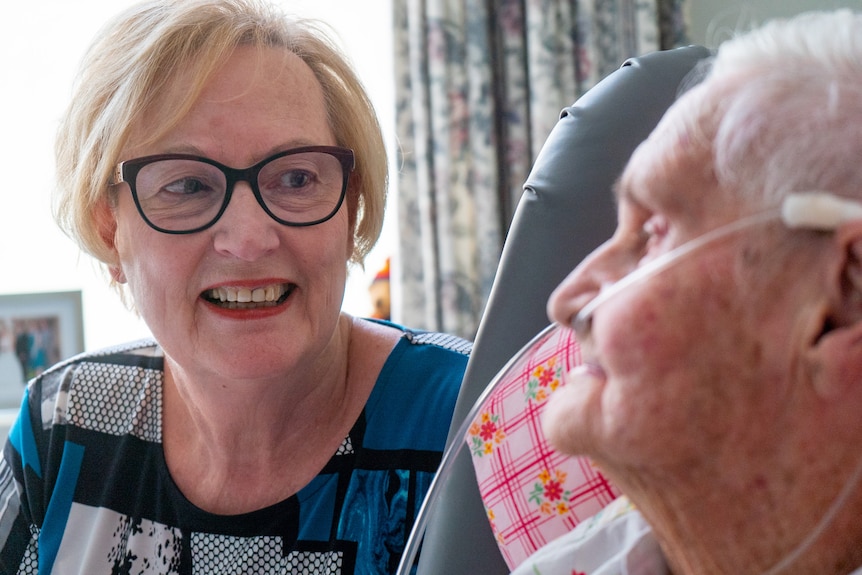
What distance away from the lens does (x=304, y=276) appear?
1.17 meters

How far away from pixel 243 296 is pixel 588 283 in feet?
1.88

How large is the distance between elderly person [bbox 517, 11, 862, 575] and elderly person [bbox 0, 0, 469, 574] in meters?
0.55

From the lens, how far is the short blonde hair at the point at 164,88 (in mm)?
1131

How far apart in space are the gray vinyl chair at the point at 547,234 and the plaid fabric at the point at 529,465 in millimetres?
33

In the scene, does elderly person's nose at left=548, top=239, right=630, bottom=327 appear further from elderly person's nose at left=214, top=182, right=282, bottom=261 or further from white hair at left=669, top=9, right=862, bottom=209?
elderly person's nose at left=214, top=182, right=282, bottom=261

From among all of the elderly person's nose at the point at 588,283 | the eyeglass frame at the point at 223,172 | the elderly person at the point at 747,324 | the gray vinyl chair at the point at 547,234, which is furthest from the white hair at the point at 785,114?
the eyeglass frame at the point at 223,172

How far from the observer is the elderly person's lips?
1146 mm

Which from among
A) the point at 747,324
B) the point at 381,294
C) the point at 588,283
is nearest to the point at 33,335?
the point at 381,294

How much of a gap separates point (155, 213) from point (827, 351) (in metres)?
0.86

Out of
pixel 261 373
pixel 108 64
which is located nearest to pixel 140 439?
pixel 261 373

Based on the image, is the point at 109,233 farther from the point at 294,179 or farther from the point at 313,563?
the point at 313,563

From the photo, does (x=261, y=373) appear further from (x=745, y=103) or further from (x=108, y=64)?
(x=745, y=103)

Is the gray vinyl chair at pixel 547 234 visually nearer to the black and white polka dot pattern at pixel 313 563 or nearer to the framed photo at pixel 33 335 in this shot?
the black and white polka dot pattern at pixel 313 563

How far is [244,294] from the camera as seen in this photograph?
1145 mm
